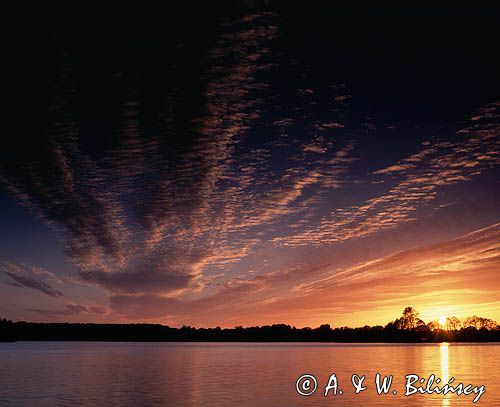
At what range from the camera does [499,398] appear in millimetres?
47625

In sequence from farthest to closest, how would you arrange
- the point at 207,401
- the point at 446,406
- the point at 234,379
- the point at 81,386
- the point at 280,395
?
the point at 234,379, the point at 81,386, the point at 280,395, the point at 207,401, the point at 446,406

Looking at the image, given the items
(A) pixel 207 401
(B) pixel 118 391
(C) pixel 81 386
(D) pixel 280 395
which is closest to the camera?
(A) pixel 207 401

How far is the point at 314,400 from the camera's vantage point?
156 feet

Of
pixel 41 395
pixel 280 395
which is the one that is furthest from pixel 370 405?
pixel 41 395

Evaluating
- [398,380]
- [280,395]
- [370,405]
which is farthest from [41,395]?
[398,380]

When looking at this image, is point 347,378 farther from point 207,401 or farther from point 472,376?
point 207,401

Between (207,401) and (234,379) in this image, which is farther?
(234,379)

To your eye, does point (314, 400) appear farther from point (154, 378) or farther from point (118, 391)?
point (154, 378)

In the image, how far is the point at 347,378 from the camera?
70125 mm

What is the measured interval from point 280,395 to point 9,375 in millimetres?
42322

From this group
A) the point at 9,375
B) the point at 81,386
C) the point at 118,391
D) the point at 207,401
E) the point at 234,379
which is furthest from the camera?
the point at 9,375

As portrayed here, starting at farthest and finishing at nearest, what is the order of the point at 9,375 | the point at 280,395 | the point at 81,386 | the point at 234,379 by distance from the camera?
the point at 9,375
the point at 234,379
the point at 81,386
the point at 280,395

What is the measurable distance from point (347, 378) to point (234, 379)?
14697 millimetres

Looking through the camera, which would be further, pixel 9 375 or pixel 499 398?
pixel 9 375
